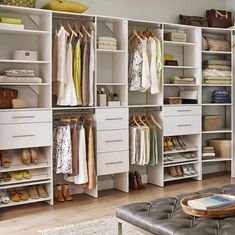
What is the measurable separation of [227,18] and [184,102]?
1477mm

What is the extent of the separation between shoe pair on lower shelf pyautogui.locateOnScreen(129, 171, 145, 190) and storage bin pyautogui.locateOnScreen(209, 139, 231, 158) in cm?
145

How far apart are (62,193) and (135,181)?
997 millimetres

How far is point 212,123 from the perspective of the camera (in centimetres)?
596

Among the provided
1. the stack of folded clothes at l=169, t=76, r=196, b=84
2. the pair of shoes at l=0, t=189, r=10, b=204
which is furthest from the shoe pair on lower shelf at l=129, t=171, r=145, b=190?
the pair of shoes at l=0, t=189, r=10, b=204

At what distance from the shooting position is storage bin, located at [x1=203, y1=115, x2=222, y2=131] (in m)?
5.90

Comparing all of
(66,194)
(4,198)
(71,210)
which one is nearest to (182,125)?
(66,194)

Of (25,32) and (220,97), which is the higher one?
(25,32)

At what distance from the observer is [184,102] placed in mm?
5680

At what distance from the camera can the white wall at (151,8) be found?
17.1 ft

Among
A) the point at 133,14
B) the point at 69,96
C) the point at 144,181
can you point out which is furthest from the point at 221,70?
the point at 69,96

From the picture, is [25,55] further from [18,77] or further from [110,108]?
[110,108]

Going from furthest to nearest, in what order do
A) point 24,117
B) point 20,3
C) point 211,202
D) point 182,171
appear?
point 182,171, point 20,3, point 24,117, point 211,202

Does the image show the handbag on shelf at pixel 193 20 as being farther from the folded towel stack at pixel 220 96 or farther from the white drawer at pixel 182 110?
the white drawer at pixel 182 110

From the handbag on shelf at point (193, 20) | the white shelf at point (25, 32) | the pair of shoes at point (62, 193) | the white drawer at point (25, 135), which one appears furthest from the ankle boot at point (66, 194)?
the handbag on shelf at point (193, 20)
